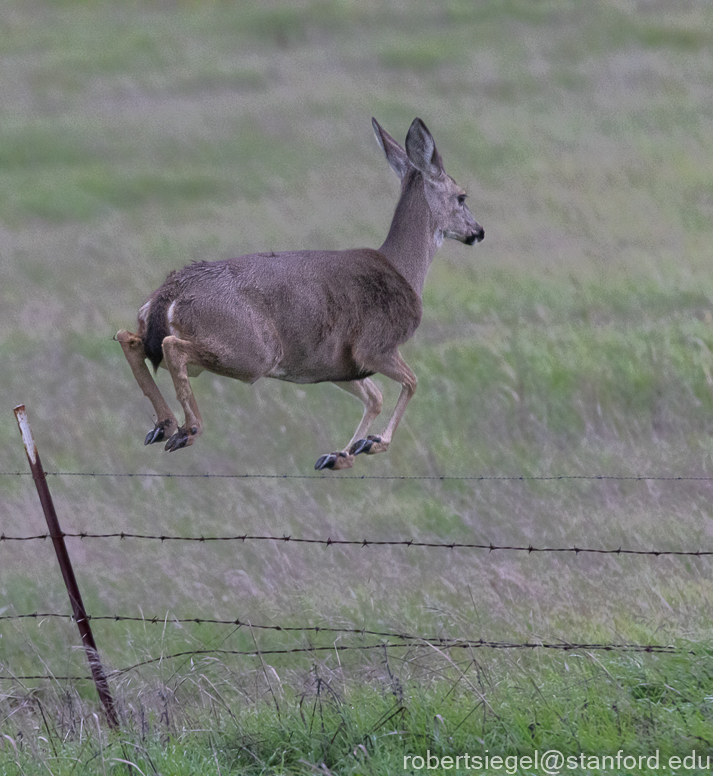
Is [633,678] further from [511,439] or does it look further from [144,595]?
[511,439]

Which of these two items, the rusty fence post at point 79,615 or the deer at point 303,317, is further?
the rusty fence post at point 79,615

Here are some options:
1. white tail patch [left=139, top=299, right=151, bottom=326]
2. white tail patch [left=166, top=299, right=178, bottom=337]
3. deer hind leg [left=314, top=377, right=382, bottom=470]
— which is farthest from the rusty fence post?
white tail patch [left=166, top=299, right=178, bottom=337]

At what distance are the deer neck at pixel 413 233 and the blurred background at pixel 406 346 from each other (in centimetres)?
283

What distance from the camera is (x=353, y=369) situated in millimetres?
4332

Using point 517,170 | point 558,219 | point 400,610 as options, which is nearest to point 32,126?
point 517,170

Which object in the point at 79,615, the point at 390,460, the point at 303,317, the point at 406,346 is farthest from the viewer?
the point at 406,346

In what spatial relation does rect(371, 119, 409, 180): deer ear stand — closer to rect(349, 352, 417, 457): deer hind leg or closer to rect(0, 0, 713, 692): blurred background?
rect(349, 352, 417, 457): deer hind leg

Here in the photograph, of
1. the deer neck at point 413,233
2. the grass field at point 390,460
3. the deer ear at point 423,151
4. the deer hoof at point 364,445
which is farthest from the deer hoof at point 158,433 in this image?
the grass field at point 390,460

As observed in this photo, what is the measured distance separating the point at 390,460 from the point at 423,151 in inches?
252

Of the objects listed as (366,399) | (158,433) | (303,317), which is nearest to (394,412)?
(366,399)

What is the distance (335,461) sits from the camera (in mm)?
4234

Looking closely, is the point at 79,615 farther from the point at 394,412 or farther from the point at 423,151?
the point at 423,151

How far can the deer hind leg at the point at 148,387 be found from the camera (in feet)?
13.2

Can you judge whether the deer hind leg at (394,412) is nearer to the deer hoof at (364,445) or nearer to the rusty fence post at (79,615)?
the deer hoof at (364,445)
